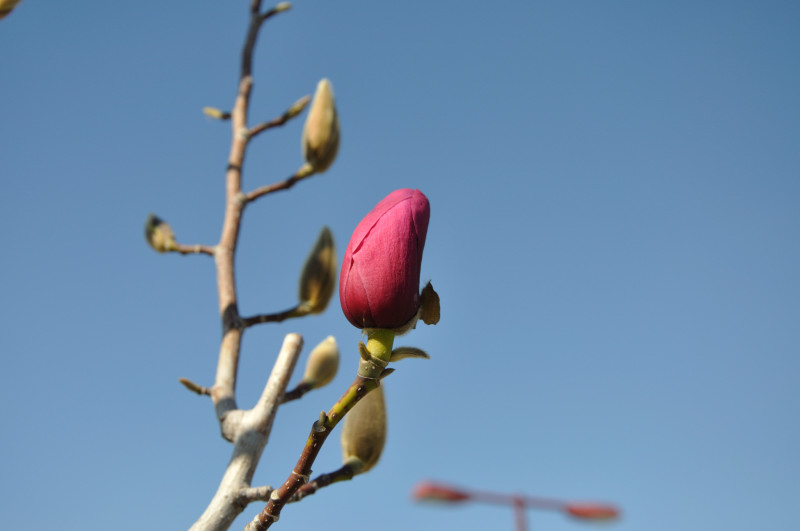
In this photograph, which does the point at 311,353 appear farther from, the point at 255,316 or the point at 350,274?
the point at 350,274

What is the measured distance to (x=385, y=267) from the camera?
83 centimetres

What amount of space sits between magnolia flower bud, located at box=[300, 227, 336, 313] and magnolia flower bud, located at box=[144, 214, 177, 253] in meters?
0.42

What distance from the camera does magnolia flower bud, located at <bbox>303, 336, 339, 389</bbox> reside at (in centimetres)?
170

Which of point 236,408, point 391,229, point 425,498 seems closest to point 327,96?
point 236,408

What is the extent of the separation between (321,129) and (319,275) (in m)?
0.41

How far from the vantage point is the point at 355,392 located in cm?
86

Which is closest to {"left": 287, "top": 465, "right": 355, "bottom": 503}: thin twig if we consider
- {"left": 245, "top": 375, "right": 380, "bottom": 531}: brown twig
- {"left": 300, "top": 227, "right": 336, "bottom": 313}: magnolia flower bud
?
{"left": 245, "top": 375, "right": 380, "bottom": 531}: brown twig

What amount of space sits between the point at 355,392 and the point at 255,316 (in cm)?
100

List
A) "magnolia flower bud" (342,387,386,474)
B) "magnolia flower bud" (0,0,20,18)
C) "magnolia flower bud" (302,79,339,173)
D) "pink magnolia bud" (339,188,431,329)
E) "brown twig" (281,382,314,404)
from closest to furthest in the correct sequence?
1. "pink magnolia bud" (339,188,431,329)
2. "magnolia flower bud" (342,387,386,474)
3. "magnolia flower bud" (0,0,20,18)
4. "brown twig" (281,382,314,404)
5. "magnolia flower bud" (302,79,339,173)

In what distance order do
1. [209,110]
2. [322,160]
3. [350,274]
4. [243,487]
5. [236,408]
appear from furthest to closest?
[209,110] → [322,160] → [236,408] → [243,487] → [350,274]

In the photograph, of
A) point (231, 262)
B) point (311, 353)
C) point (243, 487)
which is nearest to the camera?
point (243, 487)

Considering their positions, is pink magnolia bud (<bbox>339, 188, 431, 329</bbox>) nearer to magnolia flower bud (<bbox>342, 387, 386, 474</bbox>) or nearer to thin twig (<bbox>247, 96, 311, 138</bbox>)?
magnolia flower bud (<bbox>342, 387, 386, 474</bbox>)

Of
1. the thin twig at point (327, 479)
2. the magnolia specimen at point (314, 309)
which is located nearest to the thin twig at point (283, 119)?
the magnolia specimen at point (314, 309)

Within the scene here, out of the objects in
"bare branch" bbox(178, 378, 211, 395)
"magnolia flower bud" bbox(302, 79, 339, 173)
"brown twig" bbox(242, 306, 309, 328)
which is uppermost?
"magnolia flower bud" bbox(302, 79, 339, 173)
